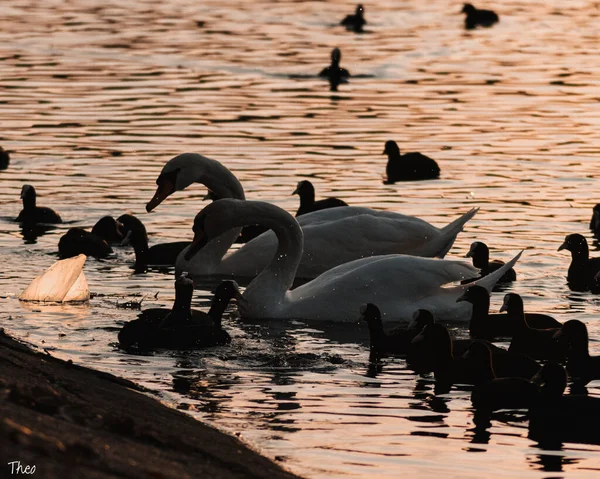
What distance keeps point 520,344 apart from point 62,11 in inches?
1543

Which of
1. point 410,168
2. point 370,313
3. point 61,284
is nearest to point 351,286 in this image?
point 370,313

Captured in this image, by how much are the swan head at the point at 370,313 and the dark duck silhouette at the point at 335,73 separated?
2083 centimetres

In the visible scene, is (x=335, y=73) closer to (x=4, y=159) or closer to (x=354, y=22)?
(x=4, y=159)

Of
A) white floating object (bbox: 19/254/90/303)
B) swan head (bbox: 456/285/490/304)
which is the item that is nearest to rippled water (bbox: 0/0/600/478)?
white floating object (bbox: 19/254/90/303)

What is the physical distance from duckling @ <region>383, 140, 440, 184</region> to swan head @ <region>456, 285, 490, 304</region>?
27.8 ft

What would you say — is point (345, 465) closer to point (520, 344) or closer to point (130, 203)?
point (520, 344)

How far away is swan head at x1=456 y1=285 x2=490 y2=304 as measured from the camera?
13.1m

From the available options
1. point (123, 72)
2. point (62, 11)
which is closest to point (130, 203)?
point (123, 72)

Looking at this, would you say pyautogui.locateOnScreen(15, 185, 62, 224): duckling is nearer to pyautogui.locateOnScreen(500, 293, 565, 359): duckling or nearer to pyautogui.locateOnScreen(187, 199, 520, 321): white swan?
pyautogui.locateOnScreen(187, 199, 520, 321): white swan

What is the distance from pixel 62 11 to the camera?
49562 mm

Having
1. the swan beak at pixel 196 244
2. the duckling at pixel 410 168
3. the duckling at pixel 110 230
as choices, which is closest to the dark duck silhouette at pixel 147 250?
the duckling at pixel 110 230

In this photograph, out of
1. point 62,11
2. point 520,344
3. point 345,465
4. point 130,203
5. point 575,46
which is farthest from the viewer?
point 62,11

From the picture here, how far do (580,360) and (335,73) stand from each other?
22690 mm

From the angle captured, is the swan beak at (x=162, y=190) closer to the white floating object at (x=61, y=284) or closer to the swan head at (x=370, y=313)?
the white floating object at (x=61, y=284)
